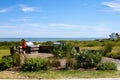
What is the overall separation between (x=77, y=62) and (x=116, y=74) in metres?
2.78

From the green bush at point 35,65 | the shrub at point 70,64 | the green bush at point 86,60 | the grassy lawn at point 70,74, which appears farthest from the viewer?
the green bush at point 86,60

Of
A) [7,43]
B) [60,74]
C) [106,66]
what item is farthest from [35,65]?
[7,43]

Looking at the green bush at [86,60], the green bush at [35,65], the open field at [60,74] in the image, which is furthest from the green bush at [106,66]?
the green bush at [35,65]

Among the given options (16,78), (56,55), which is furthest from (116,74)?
(56,55)

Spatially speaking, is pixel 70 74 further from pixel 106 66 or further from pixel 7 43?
Result: pixel 7 43

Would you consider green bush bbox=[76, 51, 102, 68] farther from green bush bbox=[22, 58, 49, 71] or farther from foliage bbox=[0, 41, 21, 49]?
Answer: foliage bbox=[0, 41, 21, 49]

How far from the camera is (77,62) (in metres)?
17.1

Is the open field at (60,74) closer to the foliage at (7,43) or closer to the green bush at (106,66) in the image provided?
the green bush at (106,66)

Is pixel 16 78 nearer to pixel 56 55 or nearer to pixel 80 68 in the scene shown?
pixel 80 68

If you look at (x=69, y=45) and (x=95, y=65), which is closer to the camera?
(x=95, y=65)

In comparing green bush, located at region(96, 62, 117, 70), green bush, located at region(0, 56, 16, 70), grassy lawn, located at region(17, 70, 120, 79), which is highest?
green bush, located at region(0, 56, 16, 70)

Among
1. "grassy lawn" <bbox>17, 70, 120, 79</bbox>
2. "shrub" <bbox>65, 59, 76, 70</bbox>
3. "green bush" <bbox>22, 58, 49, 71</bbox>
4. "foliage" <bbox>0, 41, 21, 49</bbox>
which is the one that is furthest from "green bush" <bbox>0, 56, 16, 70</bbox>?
"foliage" <bbox>0, 41, 21, 49</bbox>

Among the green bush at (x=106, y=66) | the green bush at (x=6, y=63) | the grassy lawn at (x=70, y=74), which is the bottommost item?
the grassy lawn at (x=70, y=74)

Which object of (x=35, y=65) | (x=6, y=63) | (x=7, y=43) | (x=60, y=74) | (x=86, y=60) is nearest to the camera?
(x=60, y=74)
